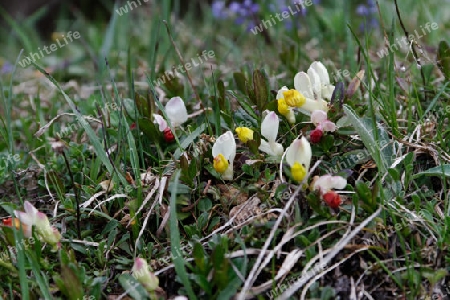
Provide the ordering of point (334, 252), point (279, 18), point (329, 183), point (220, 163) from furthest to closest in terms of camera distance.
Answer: point (279, 18) → point (220, 163) → point (329, 183) → point (334, 252)

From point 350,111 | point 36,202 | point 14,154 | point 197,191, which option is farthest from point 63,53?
point 350,111

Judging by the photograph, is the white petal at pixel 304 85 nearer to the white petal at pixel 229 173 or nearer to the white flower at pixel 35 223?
the white petal at pixel 229 173

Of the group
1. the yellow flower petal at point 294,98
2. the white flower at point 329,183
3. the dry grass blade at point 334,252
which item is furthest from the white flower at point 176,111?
the dry grass blade at point 334,252

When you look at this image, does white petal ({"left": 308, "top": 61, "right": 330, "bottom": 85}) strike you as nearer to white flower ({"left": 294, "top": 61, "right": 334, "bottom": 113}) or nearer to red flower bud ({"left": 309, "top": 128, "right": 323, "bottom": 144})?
white flower ({"left": 294, "top": 61, "right": 334, "bottom": 113})

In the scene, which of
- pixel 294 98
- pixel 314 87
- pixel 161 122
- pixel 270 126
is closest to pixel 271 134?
pixel 270 126

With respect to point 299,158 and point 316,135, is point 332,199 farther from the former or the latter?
point 316,135

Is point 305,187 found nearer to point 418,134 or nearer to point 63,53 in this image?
point 418,134

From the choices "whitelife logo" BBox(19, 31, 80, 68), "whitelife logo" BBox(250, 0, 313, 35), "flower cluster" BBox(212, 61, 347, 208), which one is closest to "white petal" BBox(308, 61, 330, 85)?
"flower cluster" BBox(212, 61, 347, 208)

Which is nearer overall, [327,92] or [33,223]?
[33,223]
